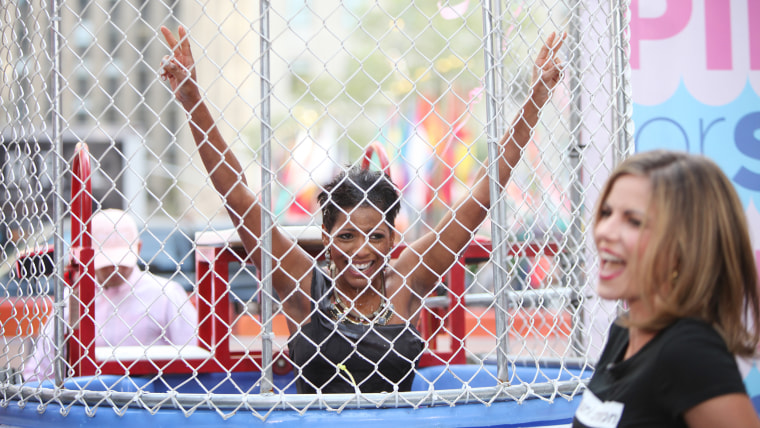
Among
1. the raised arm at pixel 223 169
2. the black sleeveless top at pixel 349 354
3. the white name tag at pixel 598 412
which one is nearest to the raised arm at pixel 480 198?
the black sleeveless top at pixel 349 354

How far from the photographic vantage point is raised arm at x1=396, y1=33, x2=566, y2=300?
209cm

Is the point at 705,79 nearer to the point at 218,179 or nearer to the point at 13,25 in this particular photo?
the point at 218,179

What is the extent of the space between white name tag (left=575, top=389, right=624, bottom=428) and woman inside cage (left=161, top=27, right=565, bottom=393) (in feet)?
2.46

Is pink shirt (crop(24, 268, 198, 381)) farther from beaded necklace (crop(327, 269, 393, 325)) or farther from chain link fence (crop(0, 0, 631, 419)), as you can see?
beaded necklace (crop(327, 269, 393, 325))

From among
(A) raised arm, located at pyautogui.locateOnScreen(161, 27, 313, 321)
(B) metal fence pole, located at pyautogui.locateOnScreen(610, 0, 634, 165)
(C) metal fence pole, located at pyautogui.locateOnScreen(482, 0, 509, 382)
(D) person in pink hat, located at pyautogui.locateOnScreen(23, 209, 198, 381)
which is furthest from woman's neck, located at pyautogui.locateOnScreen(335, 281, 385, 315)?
(D) person in pink hat, located at pyautogui.locateOnScreen(23, 209, 198, 381)

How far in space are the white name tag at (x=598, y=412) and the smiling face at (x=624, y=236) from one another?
0.59 ft

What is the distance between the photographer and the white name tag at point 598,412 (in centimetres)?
116

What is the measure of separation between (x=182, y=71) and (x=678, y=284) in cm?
135

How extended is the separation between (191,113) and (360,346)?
0.85m

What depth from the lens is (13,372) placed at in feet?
7.30

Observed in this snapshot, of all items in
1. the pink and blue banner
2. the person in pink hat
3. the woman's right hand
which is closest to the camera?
the woman's right hand

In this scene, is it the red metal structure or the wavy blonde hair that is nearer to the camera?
the wavy blonde hair

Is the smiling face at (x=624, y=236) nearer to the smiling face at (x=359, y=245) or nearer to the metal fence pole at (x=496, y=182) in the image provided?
the metal fence pole at (x=496, y=182)

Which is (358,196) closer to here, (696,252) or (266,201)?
A: (266,201)
